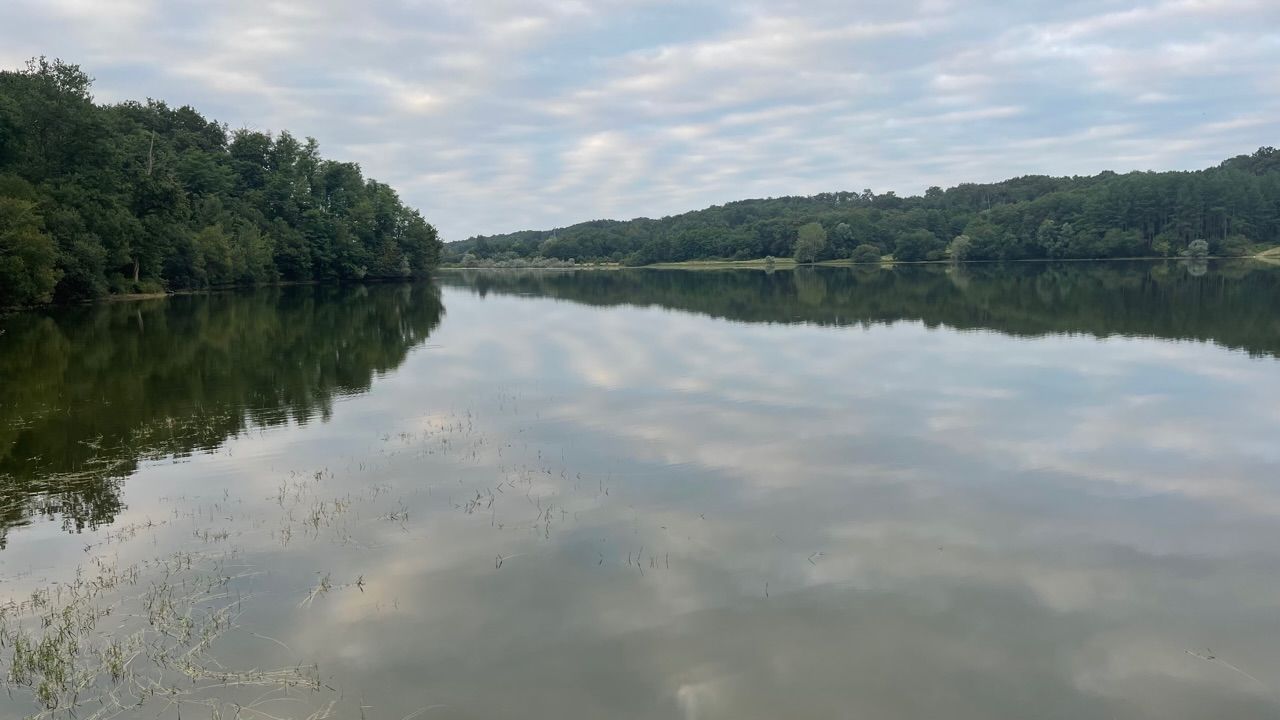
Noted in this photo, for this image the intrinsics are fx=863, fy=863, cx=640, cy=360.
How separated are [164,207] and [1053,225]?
116209mm

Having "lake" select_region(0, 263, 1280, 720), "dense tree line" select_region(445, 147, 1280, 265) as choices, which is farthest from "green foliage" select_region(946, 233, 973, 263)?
"lake" select_region(0, 263, 1280, 720)

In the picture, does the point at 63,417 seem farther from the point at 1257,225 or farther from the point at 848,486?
the point at 1257,225

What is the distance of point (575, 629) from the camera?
25.1 feet

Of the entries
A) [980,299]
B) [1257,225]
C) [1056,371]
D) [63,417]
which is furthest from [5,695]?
[1257,225]

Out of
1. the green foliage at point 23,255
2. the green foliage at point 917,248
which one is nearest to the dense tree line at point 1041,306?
the green foliage at point 23,255

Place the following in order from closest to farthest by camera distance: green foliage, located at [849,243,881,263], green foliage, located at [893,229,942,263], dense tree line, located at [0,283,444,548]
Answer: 1. dense tree line, located at [0,283,444,548]
2. green foliage, located at [893,229,942,263]
3. green foliage, located at [849,243,881,263]

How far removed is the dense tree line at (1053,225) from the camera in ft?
391

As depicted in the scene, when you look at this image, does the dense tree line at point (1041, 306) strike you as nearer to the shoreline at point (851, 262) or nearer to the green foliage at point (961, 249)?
the shoreline at point (851, 262)

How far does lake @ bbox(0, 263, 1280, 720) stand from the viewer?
675 centimetres

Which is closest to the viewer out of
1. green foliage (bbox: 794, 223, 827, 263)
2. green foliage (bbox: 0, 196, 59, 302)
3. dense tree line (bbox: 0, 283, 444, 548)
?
dense tree line (bbox: 0, 283, 444, 548)

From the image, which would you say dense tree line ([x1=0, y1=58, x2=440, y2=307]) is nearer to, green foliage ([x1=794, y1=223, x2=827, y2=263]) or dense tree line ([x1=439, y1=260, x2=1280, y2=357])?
dense tree line ([x1=439, y1=260, x2=1280, y2=357])

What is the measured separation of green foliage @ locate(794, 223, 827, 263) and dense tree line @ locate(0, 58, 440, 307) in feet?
209

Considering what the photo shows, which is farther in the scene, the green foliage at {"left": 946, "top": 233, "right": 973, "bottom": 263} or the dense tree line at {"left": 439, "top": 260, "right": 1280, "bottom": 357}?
the green foliage at {"left": 946, "top": 233, "right": 973, "bottom": 263}

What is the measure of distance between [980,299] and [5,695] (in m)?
47.8
